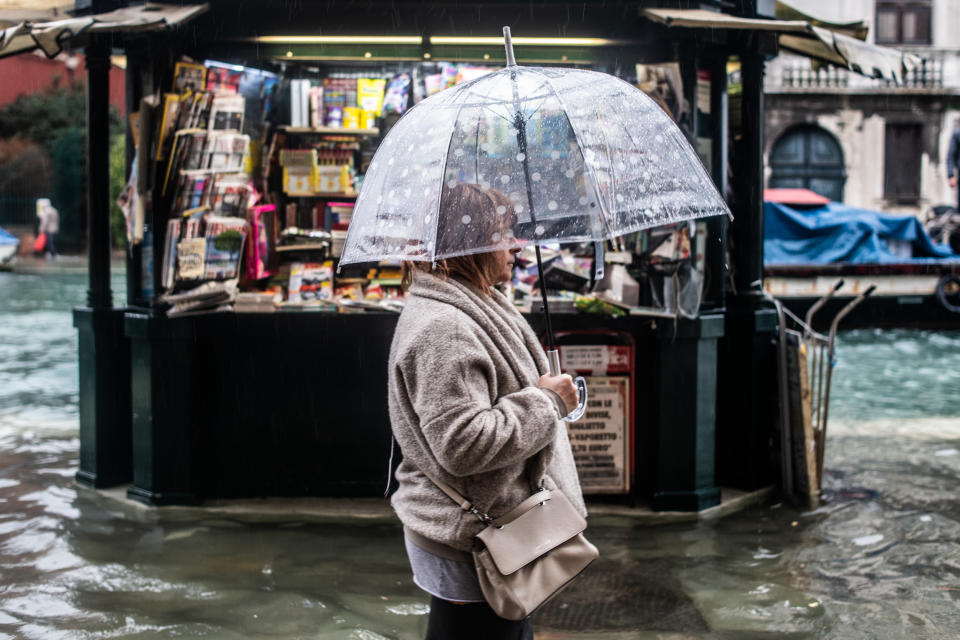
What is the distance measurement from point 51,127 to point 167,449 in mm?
38104

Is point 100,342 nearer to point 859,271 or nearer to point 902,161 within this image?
point 859,271

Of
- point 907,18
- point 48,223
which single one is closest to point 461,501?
point 907,18

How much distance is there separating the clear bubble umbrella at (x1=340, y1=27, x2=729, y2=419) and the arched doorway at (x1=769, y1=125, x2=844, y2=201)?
30946 mm

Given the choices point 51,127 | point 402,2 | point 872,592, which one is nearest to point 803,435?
point 872,592

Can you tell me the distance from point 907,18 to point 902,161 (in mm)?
4703

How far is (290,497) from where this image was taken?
5980mm

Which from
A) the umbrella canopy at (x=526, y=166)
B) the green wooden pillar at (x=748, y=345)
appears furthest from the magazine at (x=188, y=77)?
the green wooden pillar at (x=748, y=345)

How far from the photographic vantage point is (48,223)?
34969mm

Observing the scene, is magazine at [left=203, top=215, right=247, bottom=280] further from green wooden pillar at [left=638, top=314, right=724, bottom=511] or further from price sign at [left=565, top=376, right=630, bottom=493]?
green wooden pillar at [left=638, top=314, right=724, bottom=511]

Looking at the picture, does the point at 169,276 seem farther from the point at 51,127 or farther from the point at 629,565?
the point at 51,127

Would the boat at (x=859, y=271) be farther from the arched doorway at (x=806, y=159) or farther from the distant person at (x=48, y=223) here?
the distant person at (x=48, y=223)

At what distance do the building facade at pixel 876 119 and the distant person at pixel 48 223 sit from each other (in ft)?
80.7

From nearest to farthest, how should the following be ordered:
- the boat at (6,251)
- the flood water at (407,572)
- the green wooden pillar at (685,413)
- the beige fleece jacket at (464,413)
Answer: the beige fleece jacket at (464,413)
the flood water at (407,572)
the green wooden pillar at (685,413)
the boat at (6,251)

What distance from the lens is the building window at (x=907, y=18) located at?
32531 mm
